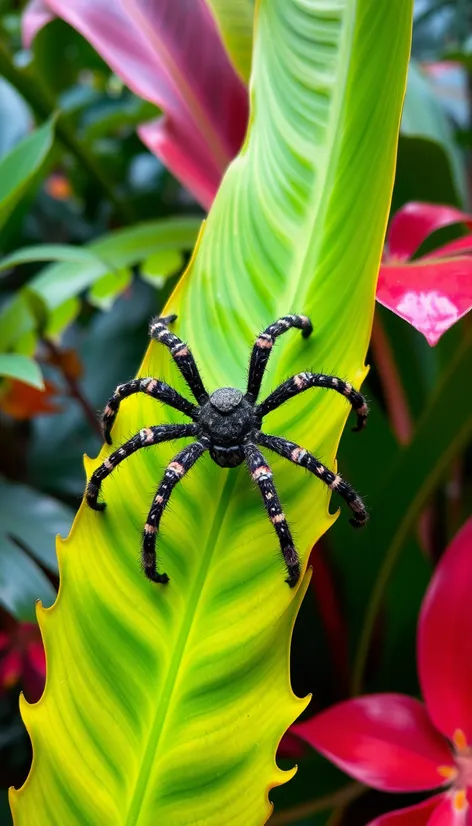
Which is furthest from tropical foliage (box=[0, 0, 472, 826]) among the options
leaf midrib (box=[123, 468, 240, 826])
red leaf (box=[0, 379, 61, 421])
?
red leaf (box=[0, 379, 61, 421])

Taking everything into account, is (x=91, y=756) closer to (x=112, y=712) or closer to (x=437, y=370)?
(x=112, y=712)

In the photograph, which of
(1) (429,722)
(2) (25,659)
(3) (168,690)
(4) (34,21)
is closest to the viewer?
(3) (168,690)

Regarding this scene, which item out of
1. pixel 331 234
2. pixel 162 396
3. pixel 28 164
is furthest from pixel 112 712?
pixel 28 164

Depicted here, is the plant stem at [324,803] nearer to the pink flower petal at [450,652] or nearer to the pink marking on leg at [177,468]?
the pink flower petal at [450,652]

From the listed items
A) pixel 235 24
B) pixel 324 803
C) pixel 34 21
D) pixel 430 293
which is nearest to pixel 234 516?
pixel 430 293

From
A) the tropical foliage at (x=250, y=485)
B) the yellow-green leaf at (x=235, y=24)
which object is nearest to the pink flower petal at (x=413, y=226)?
the tropical foliage at (x=250, y=485)

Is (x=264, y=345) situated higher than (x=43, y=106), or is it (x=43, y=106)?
(x=43, y=106)

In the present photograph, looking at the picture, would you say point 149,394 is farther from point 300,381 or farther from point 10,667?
point 10,667
